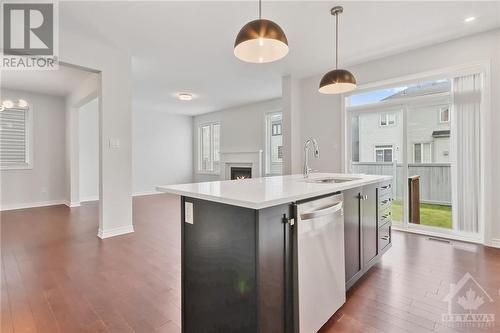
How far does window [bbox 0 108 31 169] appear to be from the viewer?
5.61 m

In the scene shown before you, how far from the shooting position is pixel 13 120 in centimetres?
570

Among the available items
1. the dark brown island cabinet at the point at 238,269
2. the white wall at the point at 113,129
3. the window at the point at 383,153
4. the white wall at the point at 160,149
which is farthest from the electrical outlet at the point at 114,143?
the white wall at the point at 160,149

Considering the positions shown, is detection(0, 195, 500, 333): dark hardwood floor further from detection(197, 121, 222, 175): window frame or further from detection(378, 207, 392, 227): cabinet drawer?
detection(197, 121, 222, 175): window frame

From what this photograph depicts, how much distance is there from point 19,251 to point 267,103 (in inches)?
229

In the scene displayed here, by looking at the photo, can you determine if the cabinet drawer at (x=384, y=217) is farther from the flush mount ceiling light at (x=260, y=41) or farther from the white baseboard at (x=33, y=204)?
the white baseboard at (x=33, y=204)

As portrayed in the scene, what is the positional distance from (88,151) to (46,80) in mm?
2197

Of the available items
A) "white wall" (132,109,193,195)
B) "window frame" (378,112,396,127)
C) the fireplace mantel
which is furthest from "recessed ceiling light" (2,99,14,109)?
"window frame" (378,112,396,127)

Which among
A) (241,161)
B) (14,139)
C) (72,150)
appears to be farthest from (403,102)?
(14,139)

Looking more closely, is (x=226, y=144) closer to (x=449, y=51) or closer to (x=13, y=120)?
(x=13, y=120)

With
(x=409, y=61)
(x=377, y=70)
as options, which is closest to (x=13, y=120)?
(x=377, y=70)

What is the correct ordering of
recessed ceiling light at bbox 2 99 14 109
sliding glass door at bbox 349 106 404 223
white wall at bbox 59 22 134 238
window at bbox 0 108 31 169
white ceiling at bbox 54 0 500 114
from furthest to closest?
window at bbox 0 108 31 169, recessed ceiling light at bbox 2 99 14 109, sliding glass door at bbox 349 106 404 223, white wall at bbox 59 22 134 238, white ceiling at bbox 54 0 500 114

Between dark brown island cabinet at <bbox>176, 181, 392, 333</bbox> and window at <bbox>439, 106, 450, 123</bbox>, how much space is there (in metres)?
3.60

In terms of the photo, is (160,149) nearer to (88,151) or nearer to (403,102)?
(88,151)

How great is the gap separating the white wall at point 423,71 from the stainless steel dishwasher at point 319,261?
2.79m
